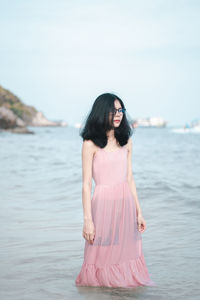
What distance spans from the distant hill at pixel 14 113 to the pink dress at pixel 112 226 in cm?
6484

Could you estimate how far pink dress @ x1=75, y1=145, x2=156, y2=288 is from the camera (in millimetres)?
3494

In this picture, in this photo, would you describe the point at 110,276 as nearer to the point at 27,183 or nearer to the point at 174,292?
the point at 174,292

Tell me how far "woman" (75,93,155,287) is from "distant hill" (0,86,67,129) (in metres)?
64.8

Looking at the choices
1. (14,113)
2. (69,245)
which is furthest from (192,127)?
(69,245)

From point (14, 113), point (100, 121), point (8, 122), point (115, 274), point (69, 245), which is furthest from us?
point (14, 113)

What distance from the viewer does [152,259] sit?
188 inches

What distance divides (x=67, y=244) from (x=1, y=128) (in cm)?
6681

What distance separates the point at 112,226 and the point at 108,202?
7.5 inches

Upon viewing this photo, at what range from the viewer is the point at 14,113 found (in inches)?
4090

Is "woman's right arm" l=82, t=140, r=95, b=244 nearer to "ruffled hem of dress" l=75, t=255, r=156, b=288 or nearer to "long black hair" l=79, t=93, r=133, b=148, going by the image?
"long black hair" l=79, t=93, r=133, b=148

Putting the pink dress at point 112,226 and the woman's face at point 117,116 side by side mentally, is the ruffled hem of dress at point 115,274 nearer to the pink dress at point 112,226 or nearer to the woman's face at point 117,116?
the pink dress at point 112,226

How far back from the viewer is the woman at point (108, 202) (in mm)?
3447

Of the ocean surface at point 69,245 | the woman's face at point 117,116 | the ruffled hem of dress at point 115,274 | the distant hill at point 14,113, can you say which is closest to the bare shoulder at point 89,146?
the woman's face at point 117,116

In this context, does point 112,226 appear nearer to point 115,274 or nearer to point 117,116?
point 115,274
